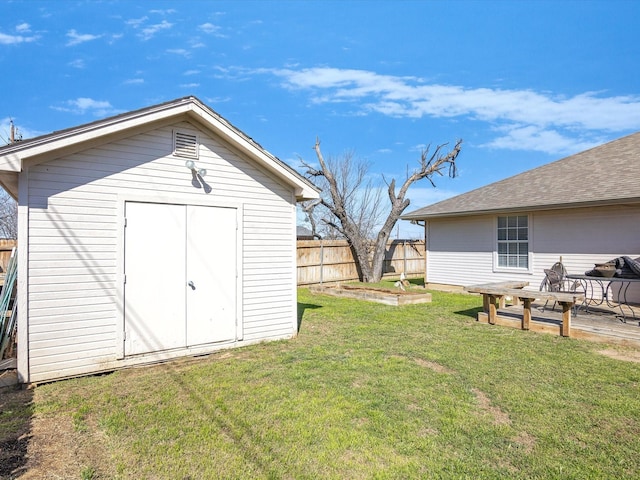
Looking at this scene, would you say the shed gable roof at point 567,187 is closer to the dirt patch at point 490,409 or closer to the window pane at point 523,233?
the window pane at point 523,233

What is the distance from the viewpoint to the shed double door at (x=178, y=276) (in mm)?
5070

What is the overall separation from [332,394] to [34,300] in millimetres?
3746

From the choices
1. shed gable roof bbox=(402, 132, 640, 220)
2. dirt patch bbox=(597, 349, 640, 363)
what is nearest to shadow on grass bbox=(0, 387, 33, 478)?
dirt patch bbox=(597, 349, 640, 363)

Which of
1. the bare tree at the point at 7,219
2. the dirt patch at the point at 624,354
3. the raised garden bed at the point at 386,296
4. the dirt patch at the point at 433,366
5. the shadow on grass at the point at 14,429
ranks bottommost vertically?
the shadow on grass at the point at 14,429

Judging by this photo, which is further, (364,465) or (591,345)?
(591,345)

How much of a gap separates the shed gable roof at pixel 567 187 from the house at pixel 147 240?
7.06 metres

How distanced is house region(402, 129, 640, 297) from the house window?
3 cm

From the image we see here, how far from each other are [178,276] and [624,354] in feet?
22.1

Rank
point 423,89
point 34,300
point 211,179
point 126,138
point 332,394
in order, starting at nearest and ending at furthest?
point 332,394 < point 34,300 < point 126,138 < point 211,179 < point 423,89

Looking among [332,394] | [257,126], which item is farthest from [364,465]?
[257,126]

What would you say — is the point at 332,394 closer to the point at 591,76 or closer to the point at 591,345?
the point at 591,345

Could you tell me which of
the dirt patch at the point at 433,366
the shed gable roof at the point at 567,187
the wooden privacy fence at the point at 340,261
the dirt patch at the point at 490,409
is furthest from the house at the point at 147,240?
the wooden privacy fence at the point at 340,261

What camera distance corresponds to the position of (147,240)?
16.9 feet

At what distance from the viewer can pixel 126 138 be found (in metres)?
5.08
